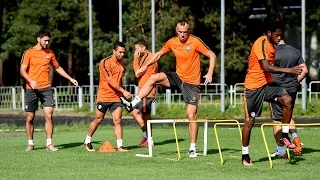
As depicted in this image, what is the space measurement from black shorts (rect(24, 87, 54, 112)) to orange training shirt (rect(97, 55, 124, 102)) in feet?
3.40

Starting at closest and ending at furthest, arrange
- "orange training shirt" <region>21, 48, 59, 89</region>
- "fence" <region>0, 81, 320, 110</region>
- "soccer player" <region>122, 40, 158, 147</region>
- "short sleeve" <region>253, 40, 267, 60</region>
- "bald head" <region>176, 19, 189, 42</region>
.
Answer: "short sleeve" <region>253, 40, 267, 60</region> → "bald head" <region>176, 19, 189, 42</region> → "orange training shirt" <region>21, 48, 59, 89</region> → "soccer player" <region>122, 40, 158, 147</region> → "fence" <region>0, 81, 320, 110</region>

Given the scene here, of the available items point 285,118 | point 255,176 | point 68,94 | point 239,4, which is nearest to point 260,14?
point 239,4

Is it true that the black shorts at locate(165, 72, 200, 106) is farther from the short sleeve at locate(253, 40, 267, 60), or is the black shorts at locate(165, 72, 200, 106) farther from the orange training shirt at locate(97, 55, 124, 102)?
the short sleeve at locate(253, 40, 267, 60)

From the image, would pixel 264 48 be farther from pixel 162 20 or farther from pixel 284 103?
pixel 162 20

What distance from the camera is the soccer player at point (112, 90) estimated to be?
1883cm

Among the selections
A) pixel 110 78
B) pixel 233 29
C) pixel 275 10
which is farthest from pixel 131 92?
pixel 110 78

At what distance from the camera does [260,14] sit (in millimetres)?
53156

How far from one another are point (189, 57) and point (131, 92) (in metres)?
24.3

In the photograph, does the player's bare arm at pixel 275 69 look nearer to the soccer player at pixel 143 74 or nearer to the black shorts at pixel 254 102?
the black shorts at pixel 254 102

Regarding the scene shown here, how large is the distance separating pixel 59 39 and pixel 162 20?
7.30 metres

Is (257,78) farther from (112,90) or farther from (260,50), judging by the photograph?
(112,90)

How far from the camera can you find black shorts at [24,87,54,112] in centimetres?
1906

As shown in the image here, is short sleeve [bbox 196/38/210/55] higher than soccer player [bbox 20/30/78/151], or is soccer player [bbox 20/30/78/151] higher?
short sleeve [bbox 196/38/210/55]

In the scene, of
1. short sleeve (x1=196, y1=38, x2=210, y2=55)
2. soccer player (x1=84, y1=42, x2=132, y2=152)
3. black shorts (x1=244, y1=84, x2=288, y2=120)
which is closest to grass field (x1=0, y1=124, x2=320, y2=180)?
soccer player (x1=84, y1=42, x2=132, y2=152)
